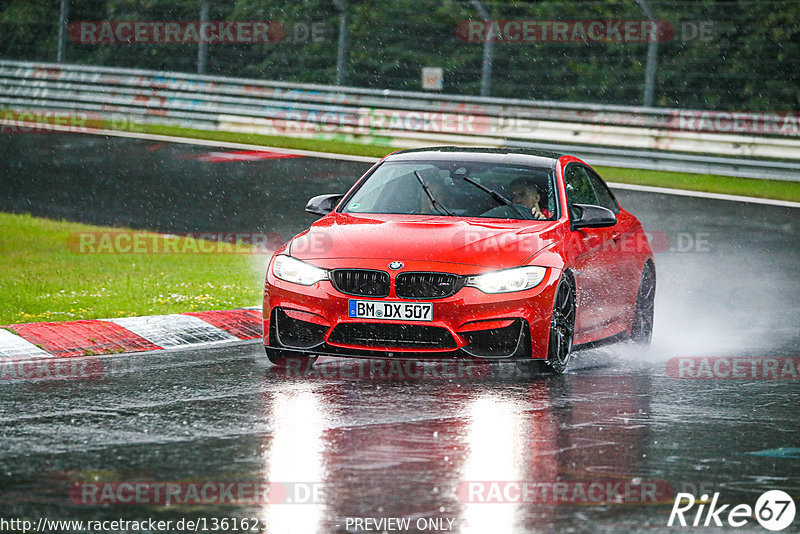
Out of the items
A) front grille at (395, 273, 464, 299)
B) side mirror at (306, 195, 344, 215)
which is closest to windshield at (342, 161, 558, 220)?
side mirror at (306, 195, 344, 215)

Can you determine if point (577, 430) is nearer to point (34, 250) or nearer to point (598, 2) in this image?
point (34, 250)

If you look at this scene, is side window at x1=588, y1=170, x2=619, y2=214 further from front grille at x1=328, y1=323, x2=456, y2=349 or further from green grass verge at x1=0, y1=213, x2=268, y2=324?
green grass verge at x1=0, y1=213, x2=268, y2=324

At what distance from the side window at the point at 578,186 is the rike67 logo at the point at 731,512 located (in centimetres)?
463

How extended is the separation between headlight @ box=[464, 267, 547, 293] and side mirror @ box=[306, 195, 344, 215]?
6.10 ft

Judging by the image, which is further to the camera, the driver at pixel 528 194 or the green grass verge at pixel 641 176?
the green grass verge at pixel 641 176

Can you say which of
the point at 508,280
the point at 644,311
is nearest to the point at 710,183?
the point at 644,311

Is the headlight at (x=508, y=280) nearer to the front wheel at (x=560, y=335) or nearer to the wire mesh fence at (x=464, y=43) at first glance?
the front wheel at (x=560, y=335)

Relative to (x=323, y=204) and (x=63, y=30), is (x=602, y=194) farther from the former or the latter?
(x=63, y=30)

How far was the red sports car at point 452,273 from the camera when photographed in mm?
8859

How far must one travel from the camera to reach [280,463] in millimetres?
6414

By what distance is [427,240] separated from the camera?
9.20 meters

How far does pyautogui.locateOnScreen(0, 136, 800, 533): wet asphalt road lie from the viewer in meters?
5.68

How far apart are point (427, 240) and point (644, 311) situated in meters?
2.67

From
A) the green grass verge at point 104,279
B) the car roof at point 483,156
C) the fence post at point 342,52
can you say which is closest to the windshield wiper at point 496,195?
the car roof at point 483,156
